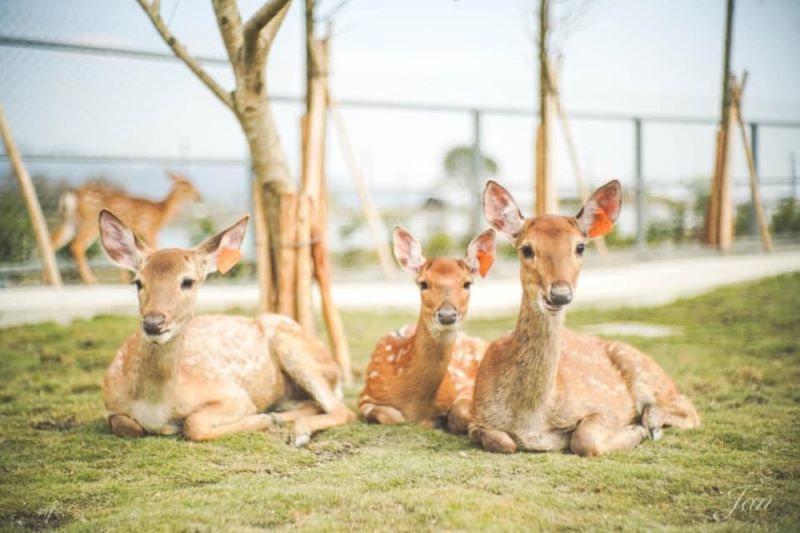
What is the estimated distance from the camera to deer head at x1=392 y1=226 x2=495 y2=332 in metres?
4.60

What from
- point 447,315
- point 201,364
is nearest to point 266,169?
point 201,364

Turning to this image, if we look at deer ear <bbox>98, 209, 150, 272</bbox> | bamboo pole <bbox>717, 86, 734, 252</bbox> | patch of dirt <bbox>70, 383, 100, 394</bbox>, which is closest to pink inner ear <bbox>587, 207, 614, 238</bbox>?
deer ear <bbox>98, 209, 150, 272</bbox>

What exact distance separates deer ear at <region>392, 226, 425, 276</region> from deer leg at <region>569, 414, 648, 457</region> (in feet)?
4.95

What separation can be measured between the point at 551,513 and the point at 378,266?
27.0 ft

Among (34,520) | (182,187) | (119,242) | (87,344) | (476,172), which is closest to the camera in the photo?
(34,520)

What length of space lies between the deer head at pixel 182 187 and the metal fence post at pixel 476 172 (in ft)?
13.1

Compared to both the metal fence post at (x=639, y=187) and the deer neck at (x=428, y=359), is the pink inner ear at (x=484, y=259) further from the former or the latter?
the metal fence post at (x=639, y=187)

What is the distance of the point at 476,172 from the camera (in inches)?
449

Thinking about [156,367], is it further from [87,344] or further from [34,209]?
[34,209]

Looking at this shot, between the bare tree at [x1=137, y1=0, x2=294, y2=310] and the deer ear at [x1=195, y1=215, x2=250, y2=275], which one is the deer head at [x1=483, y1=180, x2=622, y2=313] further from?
the bare tree at [x1=137, y1=0, x2=294, y2=310]

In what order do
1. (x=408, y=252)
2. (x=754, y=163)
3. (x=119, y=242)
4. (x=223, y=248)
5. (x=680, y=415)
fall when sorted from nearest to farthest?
(x=119, y=242) → (x=223, y=248) → (x=680, y=415) → (x=408, y=252) → (x=754, y=163)

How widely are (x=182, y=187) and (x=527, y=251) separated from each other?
6375 mm

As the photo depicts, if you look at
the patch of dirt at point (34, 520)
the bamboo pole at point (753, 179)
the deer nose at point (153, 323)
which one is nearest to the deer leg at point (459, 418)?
the deer nose at point (153, 323)

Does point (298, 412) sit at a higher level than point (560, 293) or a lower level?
lower
